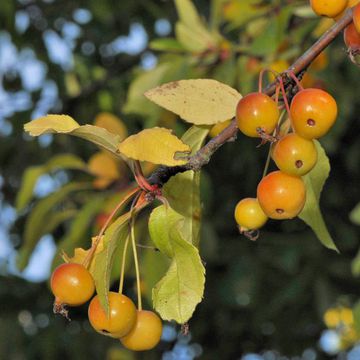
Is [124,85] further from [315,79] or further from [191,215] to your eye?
[191,215]

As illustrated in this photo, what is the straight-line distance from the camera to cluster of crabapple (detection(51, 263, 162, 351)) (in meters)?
0.81

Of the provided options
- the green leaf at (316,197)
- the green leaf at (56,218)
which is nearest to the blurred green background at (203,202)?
the green leaf at (56,218)

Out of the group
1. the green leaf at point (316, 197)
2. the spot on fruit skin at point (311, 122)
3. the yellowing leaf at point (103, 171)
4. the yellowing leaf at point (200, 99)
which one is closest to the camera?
the spot on fruit skin at point (311, 122)

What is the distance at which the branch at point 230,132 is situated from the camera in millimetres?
839

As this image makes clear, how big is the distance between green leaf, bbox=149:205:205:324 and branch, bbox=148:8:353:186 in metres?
0.04

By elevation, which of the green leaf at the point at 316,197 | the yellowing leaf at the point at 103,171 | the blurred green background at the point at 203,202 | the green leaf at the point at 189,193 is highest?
the green leaf at the point at 189,193

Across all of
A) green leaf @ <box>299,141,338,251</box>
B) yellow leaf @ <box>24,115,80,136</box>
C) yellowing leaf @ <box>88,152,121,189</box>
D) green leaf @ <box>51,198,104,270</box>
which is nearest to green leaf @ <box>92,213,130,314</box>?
yellow leaf @ <box>24,115,80,136</box>

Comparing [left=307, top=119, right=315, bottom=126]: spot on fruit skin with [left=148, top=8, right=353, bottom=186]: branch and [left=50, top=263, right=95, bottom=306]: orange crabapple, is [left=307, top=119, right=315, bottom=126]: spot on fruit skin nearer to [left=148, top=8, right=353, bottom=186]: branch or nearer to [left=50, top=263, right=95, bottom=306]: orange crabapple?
[left=148, top=8, right=353, bottom=186]: branch

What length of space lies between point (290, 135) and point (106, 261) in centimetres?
23

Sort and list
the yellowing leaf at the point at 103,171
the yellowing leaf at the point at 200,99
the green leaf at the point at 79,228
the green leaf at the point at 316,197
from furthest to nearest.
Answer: the yellowing leaf at the point at 103,171, the green leaf at the point at 79,228, the green leaf at the point at 316,197, the yellowing leaf at the point at 200,99

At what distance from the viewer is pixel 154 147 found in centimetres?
80

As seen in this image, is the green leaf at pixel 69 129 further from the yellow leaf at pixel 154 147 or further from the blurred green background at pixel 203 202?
the blurred green background at pixel 203 202

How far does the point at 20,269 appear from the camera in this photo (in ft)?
6.89

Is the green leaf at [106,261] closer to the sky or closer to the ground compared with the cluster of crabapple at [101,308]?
closer to the sky
